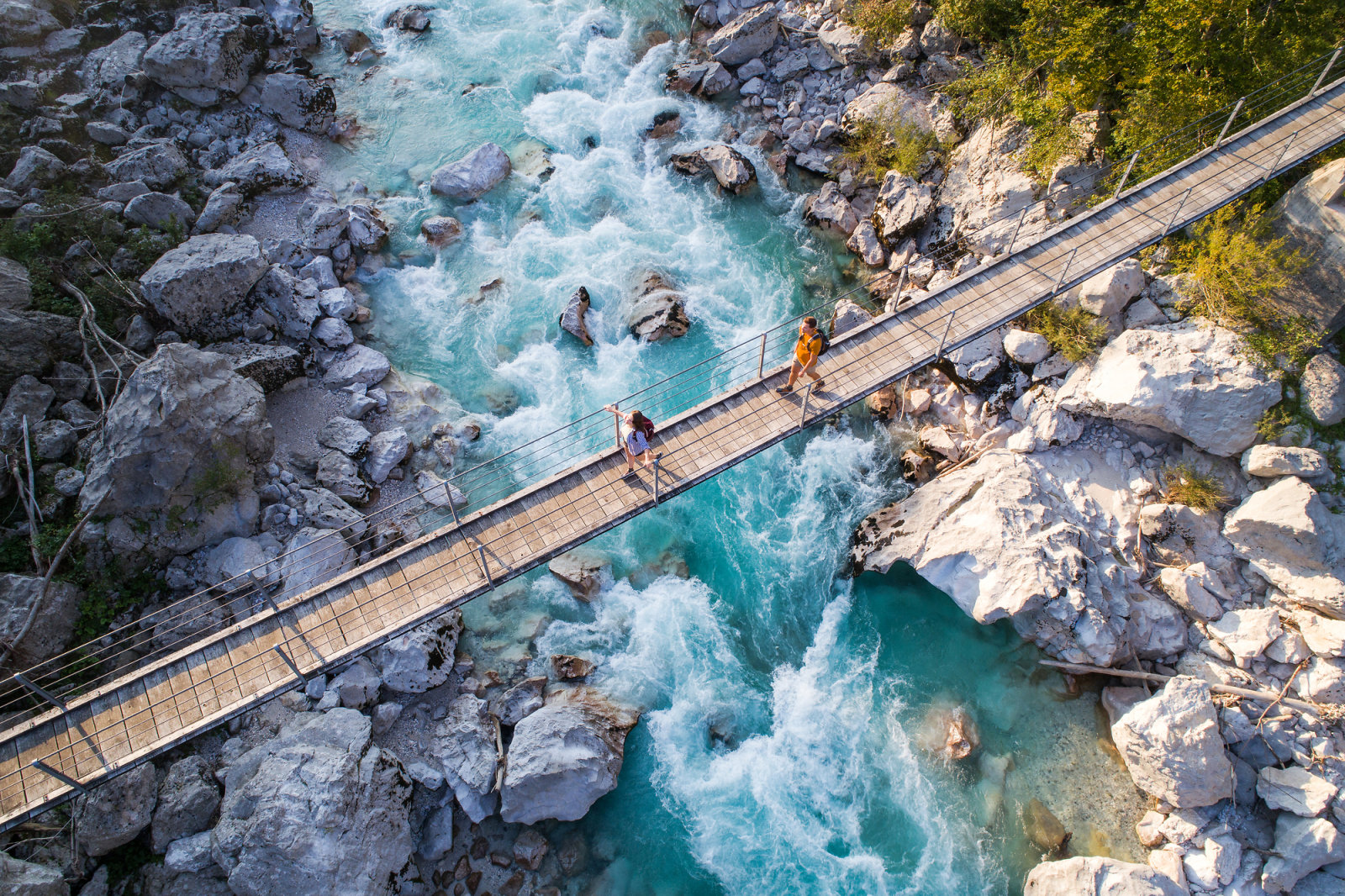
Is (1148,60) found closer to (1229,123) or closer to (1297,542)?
(1229,123)

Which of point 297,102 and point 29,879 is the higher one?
point 297,102

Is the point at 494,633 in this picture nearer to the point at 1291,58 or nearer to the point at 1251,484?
the point at 1251,484

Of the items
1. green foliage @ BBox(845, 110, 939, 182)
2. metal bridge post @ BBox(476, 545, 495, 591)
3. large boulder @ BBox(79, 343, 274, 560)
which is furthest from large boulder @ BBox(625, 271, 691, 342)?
large boulder @ BBox(79, 343, 274, 560)

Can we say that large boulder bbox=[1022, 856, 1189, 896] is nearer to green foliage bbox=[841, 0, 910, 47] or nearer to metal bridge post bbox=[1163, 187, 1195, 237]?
metal bridge post bbox=[1163, 187, 1195, 237]

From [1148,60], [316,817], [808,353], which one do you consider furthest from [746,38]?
[316,817]

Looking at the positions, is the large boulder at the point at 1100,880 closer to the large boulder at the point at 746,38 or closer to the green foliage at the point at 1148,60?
the green foliage at the point at 1148,60

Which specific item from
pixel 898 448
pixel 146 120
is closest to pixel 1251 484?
pixel 898 448
